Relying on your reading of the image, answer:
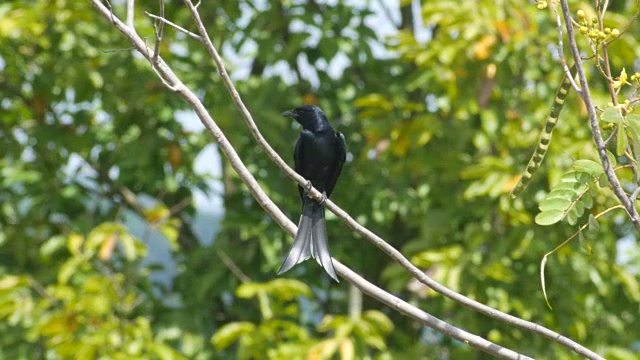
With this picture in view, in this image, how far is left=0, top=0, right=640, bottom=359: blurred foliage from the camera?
233 inches

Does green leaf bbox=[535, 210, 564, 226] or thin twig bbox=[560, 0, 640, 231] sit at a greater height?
thin twig bbox=[560, 0, 640, 231]

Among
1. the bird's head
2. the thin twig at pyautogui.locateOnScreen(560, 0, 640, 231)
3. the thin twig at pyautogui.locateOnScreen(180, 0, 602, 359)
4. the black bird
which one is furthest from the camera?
the bird's head

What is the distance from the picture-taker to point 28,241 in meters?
7.40

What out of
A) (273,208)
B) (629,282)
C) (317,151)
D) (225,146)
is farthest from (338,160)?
(629,282)

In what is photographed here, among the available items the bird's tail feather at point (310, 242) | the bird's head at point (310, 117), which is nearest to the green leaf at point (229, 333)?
the bird's head at point (310, 117)

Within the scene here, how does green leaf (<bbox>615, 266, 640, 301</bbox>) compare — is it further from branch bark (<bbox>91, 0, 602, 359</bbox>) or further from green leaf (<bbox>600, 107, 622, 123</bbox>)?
green leaf (<bbox>600, 107, 622, 123</bbox>)

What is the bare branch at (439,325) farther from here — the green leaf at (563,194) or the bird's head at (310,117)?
the bird's head at (310,117)

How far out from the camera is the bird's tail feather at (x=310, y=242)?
9.96 ft

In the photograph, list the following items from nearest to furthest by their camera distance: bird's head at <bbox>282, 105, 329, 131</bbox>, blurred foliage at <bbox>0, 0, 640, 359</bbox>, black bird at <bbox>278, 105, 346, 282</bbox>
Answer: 1. black bird at <bbox>278, 105, 346, 282</bbox>
2. bird's head at <bbox>282, 105, 329, 131</bbox>
3. blurred foliage at <bbox>0, 0, 640, 359</bbox>

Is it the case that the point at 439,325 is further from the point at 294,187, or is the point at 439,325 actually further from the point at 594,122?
the point at 294,187

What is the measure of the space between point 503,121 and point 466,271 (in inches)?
32.8

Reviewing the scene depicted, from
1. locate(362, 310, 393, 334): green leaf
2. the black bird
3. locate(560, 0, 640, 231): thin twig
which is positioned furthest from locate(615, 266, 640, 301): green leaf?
locate(560, 0, 640, 231): thin twig

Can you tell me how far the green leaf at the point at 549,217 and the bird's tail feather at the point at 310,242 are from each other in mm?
613

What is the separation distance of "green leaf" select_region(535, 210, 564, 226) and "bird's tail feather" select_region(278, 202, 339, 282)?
0.61m
